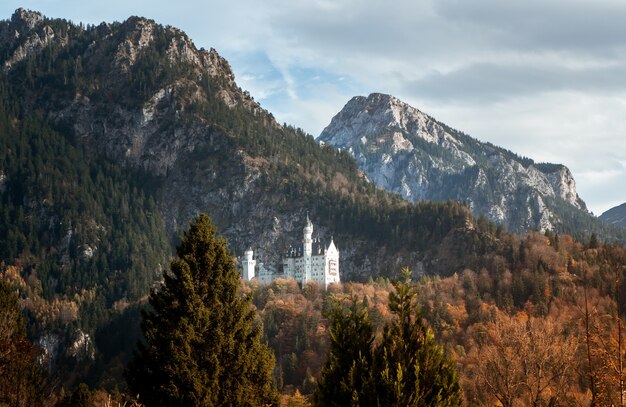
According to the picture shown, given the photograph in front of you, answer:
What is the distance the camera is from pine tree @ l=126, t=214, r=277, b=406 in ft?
114

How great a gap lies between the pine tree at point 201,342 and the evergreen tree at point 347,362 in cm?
397

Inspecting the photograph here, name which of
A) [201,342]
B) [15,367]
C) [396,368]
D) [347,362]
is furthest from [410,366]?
[15,367]

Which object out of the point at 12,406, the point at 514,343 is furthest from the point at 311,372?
the point at 12,406

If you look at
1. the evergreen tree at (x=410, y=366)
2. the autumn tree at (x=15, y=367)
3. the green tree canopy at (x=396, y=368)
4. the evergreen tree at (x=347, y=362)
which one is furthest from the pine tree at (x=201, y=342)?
the autumn tree at (x=15, y=367)

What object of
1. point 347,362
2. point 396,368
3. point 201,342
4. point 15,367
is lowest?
point 15,367

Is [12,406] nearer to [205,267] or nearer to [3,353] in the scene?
[3,353]

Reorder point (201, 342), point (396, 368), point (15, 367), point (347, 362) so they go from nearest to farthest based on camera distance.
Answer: point (396, 368)
point (347, 362)
point (201, 342)
point (15, 367)

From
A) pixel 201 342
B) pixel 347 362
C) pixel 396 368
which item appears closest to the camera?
pixel 396 368

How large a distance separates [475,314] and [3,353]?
525 ft

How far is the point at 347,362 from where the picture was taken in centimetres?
3284

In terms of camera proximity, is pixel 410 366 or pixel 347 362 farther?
pixel 347 362

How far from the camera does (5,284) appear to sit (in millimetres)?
49938

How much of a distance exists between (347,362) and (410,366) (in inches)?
113

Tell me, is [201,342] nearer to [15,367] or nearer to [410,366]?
→ [410,366]
